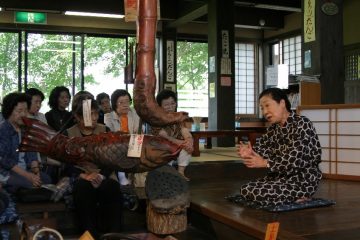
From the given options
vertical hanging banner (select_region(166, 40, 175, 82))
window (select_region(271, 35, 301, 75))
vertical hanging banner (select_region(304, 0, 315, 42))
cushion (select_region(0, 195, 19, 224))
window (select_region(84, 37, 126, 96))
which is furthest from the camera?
window (select_region(271, 35, 301, 75))

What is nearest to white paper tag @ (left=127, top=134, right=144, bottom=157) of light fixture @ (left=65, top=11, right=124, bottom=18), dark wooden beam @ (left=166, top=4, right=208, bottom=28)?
dark wooden beam @ (left=166, top=4, right=208, bottom=28)

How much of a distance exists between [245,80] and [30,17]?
18.0 ft

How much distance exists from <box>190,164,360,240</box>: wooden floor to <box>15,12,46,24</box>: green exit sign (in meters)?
6.40

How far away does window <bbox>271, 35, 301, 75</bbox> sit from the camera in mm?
10094

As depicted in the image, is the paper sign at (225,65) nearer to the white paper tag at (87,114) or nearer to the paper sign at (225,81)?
the paper sign at (225,81)

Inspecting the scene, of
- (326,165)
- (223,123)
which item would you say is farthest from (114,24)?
(326,165)

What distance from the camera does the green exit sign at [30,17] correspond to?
855 cm

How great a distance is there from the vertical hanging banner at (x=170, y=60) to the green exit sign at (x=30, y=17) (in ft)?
9.17

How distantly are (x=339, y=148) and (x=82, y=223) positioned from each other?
2.91 meters

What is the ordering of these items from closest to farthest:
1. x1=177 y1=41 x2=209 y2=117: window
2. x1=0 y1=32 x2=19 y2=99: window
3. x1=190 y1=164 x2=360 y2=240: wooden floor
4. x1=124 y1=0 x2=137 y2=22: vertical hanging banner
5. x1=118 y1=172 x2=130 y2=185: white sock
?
x1=124 y1=0 x2=137 y2=22: vertical hanging banner
x1=190 y1=164 x2=360 y2=240: wooden floor
x1=118 y1=172 x2=130 y2=185: white sock
x1=0 y1=32 x2=19 y2=99: window
x1=177 y1=41 x2=209 y2=117: window

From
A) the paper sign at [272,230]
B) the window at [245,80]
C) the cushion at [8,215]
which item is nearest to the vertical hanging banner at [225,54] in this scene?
the window at [245,80]

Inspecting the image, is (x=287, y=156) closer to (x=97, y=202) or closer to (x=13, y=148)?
(x=97, y=202)

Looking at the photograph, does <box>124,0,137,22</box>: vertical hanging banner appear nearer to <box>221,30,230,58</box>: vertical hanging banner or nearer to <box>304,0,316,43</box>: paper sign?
<box>304,0,316,43</box>: paper sign

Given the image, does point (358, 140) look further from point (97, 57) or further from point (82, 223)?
point (97, 57)
